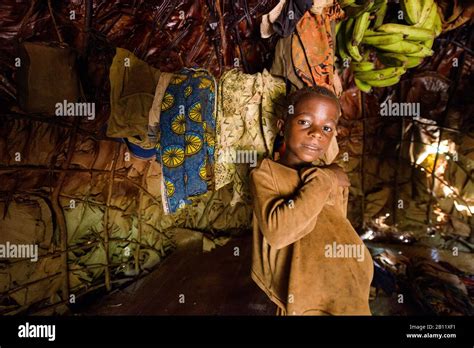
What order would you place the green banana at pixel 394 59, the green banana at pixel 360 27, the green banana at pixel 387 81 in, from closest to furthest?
the green banana at pixel 360 27 < the green banana at pixel 394 59 < the green banana at pixel 387 81

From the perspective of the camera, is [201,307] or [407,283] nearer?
[201,307]

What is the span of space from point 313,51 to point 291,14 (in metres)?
0.19

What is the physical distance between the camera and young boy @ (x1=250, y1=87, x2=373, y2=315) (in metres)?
1.04

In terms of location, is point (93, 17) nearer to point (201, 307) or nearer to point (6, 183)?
point (6, 183)

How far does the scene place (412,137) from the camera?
3.24 metres

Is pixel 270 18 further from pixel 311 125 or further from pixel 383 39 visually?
pixel 383 39

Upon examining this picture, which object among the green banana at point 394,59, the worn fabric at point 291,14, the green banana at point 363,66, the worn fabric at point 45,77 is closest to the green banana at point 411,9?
the green banana at point 394,59

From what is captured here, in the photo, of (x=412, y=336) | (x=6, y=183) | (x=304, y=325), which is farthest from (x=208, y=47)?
(x=412, y=336)

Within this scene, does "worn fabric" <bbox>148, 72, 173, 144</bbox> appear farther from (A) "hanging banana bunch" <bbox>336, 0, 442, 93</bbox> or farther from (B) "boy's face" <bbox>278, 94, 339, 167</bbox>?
(A) "hanging banana bunch" <bbox>336, 0, 442, 93</bbox>

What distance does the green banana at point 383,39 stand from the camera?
178cm

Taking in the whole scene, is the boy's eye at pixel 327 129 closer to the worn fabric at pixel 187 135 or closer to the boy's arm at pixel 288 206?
the boy's arm at pixel 288 206

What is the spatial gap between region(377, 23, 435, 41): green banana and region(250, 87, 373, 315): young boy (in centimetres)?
99

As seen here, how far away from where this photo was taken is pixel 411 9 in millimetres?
1738

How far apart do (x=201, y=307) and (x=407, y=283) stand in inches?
68.9
